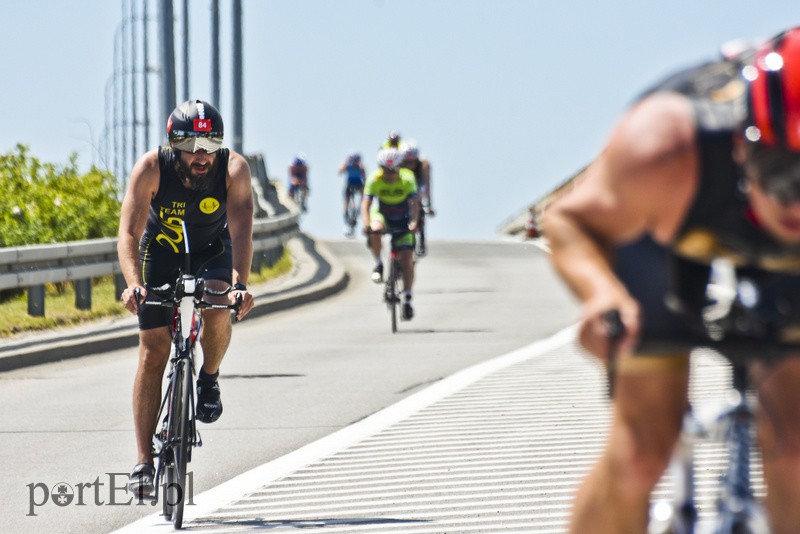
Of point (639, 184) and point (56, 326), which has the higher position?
point (639, 184)

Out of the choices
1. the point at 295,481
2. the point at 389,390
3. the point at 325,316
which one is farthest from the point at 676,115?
the point at 325,316

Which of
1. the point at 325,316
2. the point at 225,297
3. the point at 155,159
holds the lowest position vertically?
the point at 325,316

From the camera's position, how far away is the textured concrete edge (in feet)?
50.0

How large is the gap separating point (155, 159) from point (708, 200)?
14.8ft

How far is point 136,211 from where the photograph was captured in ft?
24.9

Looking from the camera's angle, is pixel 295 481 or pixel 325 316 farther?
pixel 325 316

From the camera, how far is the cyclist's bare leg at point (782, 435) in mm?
3775

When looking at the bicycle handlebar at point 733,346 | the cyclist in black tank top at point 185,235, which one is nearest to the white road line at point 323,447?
the cyclist in black tank top at point 185,235

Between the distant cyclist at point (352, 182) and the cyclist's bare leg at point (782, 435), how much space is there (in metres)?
37.6

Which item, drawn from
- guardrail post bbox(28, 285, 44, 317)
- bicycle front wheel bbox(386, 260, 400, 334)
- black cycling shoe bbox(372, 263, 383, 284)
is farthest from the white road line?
black cycling shoe bbox(372, 263, 383, 284)

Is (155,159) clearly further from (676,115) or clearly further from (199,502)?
(676,115)

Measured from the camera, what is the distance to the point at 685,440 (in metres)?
3.54

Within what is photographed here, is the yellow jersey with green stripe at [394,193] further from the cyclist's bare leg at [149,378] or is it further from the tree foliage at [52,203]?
Result: the cyclist's bare leg at [149,378]

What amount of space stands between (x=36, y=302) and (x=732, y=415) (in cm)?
1524
